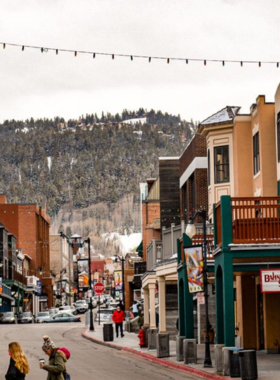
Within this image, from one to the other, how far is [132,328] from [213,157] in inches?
825

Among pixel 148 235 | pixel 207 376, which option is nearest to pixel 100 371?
pixel 207 376

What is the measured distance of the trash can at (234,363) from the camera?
23.2 meters

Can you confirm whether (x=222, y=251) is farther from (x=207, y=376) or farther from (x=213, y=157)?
(x=213, y=157)

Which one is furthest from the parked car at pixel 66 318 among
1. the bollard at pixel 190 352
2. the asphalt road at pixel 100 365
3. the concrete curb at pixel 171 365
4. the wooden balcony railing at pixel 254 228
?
the wooden balcony railing at pixel 254 228

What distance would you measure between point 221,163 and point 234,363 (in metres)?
16.4

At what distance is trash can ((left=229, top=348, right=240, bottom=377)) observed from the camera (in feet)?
76.3

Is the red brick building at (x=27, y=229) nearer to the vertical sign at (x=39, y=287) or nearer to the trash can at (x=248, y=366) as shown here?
the vertical sign at (x=39, y=287)

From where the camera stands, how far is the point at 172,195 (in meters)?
58.0

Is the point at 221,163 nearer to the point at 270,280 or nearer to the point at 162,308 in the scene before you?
the point at 162,308

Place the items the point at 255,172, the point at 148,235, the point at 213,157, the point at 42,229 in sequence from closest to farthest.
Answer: the point at 255,172 < the point at 213,157 < the point at 148,235 < the point at 42,229

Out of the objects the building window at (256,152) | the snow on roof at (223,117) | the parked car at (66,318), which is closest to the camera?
the building window at (256,152)

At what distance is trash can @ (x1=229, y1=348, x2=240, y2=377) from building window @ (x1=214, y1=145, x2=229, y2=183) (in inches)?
626

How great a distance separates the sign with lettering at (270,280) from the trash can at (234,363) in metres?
1.88

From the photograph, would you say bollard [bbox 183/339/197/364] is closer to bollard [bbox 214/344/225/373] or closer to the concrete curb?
the concrete curb
